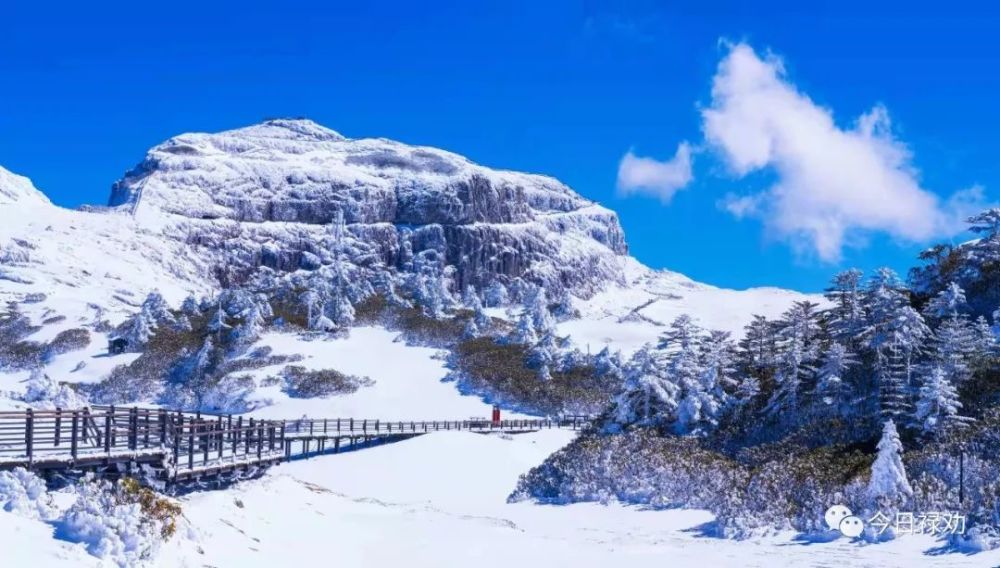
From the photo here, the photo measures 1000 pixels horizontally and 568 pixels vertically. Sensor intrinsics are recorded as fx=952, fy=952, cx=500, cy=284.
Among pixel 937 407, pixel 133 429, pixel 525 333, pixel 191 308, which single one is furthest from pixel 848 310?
pixel 191 308

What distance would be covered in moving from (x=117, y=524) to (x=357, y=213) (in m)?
150

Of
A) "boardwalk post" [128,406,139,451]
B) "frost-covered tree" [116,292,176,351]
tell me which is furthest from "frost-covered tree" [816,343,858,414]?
"frost-covered tree" [116,292,176,351]

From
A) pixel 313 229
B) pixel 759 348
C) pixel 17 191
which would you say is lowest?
pixel 759 348

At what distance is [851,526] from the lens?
76.8ft

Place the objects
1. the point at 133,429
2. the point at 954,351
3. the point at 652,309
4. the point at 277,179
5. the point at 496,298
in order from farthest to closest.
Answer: the point at 277,179 → the point at 652,309 → the point at 496,298 → the point at 954,351 → the point at 133,429

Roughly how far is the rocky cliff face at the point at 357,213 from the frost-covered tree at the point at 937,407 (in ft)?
412

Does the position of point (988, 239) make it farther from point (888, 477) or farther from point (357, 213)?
point (357, 213)

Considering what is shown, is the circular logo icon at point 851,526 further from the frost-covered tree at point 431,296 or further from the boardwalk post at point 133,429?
the frost-covered tree at point 431,296

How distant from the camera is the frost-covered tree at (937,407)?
27.5m

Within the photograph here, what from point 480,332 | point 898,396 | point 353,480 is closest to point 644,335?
point 480,332

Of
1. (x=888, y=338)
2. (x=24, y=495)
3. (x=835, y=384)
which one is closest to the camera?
(x=24, y=495)

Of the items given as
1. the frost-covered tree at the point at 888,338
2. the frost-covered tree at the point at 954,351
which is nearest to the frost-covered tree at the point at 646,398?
the frost-covered tree at the point at 888,338

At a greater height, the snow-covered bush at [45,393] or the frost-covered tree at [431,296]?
the frost-covered tree at [431,296]

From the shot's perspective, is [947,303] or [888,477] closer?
[888,477]
